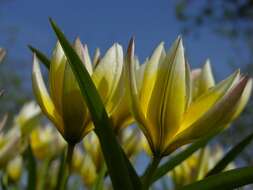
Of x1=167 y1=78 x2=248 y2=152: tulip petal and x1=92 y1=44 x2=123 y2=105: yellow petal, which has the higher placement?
x1=92 y1=44 x2=123 y2=105: yellow petal

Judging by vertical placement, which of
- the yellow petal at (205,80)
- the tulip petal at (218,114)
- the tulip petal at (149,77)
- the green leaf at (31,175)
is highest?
the tulip petal at (149,77)

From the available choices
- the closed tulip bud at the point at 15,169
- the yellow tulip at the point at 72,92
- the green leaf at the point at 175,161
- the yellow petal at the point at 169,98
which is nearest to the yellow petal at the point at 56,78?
the yellow tulip at the point at 72,92

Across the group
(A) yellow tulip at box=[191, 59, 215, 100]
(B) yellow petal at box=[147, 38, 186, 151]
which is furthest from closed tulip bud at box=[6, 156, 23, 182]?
(B) yellow petal at box=[147, 38, 186, 151]

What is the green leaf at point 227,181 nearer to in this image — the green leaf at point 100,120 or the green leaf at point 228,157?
the green leaf at point 100,120

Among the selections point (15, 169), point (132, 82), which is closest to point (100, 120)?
point (132, 82)

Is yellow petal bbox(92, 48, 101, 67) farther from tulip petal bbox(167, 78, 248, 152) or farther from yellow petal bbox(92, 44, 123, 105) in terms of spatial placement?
tulip petal bbox(167, 78, 248, 152)
